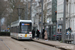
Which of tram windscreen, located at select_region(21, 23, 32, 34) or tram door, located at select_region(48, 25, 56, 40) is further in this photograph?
tram door, located at select_region(48, 25, 56, 40)

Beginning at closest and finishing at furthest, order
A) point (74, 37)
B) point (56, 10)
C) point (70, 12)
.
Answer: point (74, 37) → point (70, 12) → point (56, 10)

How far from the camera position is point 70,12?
45.3 metres

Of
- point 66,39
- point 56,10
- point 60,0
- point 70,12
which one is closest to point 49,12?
point 56,10

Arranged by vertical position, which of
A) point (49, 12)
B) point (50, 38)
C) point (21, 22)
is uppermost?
point (49, 12)

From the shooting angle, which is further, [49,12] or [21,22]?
[49,12]

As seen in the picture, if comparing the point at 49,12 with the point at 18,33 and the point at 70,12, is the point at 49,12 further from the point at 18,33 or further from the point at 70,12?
the point at 18,33

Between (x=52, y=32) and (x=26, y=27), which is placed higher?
(x=26, y=27)

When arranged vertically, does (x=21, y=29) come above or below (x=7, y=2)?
below

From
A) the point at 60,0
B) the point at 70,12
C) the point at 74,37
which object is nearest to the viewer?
the point at 74,37

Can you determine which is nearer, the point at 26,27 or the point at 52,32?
the point at 26,27

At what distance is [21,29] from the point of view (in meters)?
32.2

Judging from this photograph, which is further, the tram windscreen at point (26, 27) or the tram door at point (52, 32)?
the tram door at point (52, 32)

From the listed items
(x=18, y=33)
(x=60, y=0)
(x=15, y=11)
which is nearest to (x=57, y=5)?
(x=60, y=0)

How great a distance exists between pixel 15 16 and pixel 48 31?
1390 inches
